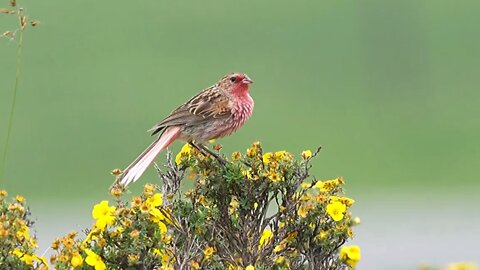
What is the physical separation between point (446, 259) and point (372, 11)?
18.1 metres

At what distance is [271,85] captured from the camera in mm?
33219

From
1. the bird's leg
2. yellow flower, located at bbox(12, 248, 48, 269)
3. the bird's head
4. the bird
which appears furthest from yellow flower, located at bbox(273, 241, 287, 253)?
the bird's head

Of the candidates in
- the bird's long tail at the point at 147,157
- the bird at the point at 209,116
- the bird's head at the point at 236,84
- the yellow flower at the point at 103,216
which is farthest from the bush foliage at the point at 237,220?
the bird's head at the point at 236,84

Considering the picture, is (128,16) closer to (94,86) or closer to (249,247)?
(94,86)

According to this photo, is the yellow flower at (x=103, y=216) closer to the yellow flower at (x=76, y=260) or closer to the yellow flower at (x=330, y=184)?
the yellow flower at (x=76, y=260)

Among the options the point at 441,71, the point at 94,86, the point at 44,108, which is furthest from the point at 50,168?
the point at 441,71

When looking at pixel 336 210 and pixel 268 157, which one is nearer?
pixel 336 210

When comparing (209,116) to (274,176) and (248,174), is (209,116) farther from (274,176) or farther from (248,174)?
(274,176)

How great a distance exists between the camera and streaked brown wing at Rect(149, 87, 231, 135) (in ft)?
24.8

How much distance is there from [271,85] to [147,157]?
26.3m

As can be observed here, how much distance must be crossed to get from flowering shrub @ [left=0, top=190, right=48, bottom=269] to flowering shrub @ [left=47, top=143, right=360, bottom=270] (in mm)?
114

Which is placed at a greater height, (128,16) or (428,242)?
(128,16)

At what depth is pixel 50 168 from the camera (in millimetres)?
28500

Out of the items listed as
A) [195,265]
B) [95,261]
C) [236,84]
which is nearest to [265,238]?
[195,265]
